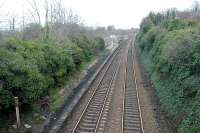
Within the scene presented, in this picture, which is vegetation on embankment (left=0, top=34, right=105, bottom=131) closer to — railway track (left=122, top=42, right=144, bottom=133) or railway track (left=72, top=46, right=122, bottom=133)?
railway track (left=72, top=46, right=122, bottom=133)

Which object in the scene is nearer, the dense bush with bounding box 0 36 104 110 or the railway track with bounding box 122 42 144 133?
the dense bush with bounding box 0 36 104 110

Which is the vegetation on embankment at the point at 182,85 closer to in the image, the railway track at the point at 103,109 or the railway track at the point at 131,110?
the railway track at the point at 131,110

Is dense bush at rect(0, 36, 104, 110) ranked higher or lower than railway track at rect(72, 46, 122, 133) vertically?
higher

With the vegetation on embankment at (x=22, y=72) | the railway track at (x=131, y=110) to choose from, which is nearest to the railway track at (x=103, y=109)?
the railway track at (x=131, y=110)

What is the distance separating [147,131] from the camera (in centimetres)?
1352

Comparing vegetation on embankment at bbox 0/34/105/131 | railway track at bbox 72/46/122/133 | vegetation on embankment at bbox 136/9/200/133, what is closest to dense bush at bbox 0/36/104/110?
vegetation on embankment at bbox 0/34/105/131

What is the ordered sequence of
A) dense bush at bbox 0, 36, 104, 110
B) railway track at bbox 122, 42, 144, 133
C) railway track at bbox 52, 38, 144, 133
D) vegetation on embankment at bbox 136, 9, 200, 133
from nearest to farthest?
vegetation on embankment at bbox 136, 9, 200, 133 → dense bush at bbox 0, 36, 104, 110 → railway track at bbox 122, 42, 144, 133 → railway track at bbox 52, 38, 144, 133

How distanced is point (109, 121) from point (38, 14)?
24.4 metres

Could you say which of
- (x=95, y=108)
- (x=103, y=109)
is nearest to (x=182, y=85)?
(x=103, y=109)

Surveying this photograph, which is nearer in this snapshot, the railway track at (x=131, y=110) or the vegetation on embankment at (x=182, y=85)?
the vegetation on embankment at (x=182, y=85)

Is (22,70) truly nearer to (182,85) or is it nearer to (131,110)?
(131,110)

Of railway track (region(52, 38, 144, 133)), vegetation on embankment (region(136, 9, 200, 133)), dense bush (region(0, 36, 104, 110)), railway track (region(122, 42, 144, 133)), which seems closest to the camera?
vegetation on embankment (region(136, 9, 200, 133))

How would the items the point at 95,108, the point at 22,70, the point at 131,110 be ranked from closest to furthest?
the point at 22,70, the point at 131,110, the point at 95,108

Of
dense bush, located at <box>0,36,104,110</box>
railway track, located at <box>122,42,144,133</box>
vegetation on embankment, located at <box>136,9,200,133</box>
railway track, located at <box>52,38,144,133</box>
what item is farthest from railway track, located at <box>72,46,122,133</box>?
vegetation on embankment, located at <box>136,9,200,133</box>
